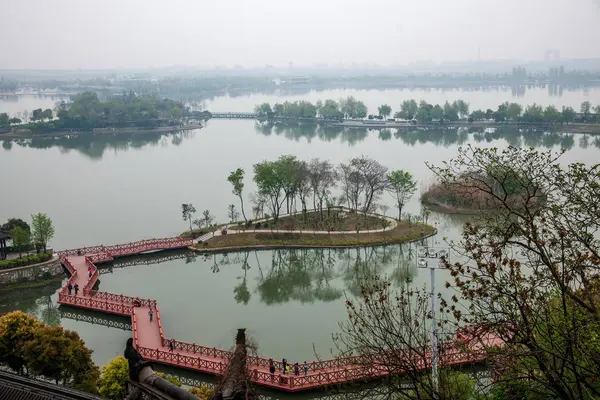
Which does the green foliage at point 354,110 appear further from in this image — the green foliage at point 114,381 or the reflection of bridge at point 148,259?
the green foliage at point 114,381

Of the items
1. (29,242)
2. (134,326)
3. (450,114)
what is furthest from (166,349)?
(450,114)

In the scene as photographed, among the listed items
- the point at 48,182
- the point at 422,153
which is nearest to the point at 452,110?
the point at 422,153

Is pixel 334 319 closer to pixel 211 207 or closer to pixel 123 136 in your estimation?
pixel 211 207

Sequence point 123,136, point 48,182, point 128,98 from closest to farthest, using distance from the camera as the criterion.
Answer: point 48,182, point 123,136, point 128,98

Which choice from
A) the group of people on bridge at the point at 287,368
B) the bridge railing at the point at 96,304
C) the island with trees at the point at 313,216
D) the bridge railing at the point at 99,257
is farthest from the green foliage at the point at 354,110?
the group of people on bridge at the point at 287,368

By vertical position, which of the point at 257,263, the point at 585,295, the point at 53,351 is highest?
the point at 585,295

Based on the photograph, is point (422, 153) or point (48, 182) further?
point (422, 153)

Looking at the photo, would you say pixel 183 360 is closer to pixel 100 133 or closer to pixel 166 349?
pixel 166 349
